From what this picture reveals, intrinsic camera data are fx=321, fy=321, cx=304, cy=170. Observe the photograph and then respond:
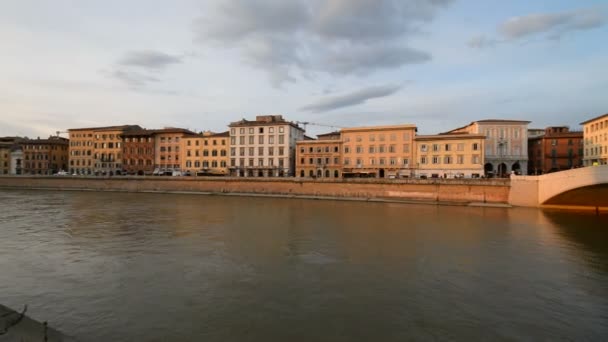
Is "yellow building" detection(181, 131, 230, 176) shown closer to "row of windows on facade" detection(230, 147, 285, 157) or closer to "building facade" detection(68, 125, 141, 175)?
"row of windows on facade" detection(230, 147, 285, 157)

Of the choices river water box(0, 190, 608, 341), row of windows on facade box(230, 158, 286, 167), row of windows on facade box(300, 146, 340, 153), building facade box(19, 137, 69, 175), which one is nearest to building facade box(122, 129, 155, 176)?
row of windows on facade box(230, 158, 286, 167)

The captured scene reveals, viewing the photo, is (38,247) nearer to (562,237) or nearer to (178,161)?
(562,237)

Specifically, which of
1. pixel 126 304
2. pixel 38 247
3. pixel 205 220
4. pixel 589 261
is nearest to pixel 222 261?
pixel 126 304

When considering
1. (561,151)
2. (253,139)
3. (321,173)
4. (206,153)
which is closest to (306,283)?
(321,173)

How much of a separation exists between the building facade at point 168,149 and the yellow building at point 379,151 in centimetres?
3742

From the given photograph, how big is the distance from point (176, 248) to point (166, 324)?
8.68m

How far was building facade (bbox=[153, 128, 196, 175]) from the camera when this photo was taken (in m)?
72.1

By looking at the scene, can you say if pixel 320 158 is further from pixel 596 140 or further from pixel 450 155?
pixel 596 140

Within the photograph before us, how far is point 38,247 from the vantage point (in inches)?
647

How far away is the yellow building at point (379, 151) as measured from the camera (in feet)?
184

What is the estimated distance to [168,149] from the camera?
239ft

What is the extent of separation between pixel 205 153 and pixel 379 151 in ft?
123

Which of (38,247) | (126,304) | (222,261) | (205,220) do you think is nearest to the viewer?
(126,304)

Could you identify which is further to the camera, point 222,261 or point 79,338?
point 222,261
